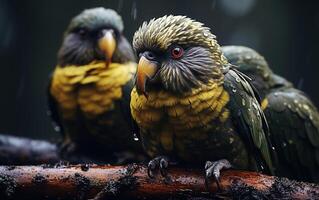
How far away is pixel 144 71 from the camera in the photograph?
3635mm

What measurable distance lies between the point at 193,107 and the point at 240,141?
0.48 metres

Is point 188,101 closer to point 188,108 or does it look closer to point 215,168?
point 188,108

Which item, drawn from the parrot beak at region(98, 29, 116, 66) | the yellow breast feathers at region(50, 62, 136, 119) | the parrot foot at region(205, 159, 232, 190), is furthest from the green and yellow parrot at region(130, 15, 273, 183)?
the parrot beak at region(98, 29, 116, 66)

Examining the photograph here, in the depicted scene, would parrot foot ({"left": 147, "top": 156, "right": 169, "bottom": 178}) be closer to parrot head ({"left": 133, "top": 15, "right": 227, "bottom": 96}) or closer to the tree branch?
the tree branch

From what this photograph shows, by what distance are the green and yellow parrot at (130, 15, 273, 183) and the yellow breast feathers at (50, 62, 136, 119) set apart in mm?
1656

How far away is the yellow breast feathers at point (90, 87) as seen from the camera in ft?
18.2

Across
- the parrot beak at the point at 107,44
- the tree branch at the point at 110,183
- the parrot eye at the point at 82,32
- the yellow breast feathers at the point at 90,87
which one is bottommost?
the tree branch at the point at 110,183

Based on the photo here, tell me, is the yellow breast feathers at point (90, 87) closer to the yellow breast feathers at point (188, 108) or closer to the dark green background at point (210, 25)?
the yellow breast feathers at point (188, 108)

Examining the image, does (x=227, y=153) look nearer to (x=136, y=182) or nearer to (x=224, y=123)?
(x=224, y=123)

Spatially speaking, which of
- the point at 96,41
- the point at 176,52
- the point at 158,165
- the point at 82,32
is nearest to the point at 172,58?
the point at 176,52

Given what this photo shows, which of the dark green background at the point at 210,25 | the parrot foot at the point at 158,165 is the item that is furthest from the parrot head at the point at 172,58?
the dark green background at the point at 210,25

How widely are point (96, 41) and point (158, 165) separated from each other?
2.44 m

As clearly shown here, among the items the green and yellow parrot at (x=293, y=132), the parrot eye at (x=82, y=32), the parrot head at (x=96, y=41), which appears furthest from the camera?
the parrot eye at (x=82, y=32)

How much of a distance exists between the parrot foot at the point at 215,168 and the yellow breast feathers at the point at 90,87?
199 centimetres
